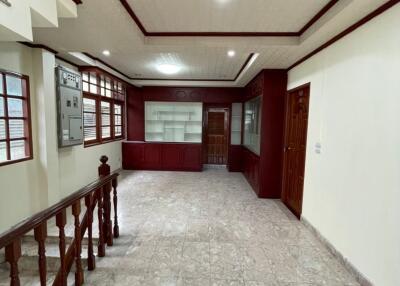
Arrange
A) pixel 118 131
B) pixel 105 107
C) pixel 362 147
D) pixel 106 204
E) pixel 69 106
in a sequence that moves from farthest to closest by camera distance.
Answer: pixel 118 131, pixel 105 107, pixel 69 106, pixel 106 204, pixel 362 147

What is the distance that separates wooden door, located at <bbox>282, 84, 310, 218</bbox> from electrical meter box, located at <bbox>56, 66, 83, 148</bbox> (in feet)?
12.6

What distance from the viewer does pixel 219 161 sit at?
25.3ft

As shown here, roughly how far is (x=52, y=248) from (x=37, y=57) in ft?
8.65

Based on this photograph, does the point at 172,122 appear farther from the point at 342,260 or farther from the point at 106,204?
the point at 342,260

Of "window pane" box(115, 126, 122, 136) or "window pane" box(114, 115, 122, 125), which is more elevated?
"window pane" box(114, 115, 122, 125)

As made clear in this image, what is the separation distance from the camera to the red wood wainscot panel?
666cm

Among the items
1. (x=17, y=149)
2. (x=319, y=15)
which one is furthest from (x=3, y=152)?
(x=319, y=15)

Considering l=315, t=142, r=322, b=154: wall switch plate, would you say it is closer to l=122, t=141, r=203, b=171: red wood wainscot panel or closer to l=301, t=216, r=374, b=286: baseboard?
l=301, t=216, r=374, b=286: baseboard

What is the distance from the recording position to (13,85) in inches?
115

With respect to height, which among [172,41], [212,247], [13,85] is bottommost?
[212,247]

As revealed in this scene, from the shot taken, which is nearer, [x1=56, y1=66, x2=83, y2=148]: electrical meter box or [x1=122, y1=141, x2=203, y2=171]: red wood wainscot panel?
[x1=56, y1=66, x2=83, y2=148]: electrical meter box

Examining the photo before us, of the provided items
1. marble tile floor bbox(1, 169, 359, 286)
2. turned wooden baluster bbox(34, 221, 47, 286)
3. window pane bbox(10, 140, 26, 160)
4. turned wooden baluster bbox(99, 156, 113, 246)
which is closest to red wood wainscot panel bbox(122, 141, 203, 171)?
marble tile floor bbox(1, 169, 359, 286)

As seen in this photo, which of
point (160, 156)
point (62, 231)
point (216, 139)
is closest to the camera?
point (62, 231)

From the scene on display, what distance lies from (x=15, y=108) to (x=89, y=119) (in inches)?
76.7
